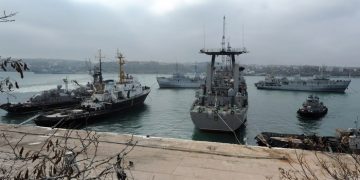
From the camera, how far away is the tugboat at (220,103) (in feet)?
90.3

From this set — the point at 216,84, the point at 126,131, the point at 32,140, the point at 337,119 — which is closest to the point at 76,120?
the point at 126,131

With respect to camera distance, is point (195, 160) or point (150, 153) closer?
point (195, 160)

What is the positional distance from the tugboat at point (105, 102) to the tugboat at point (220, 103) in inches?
420

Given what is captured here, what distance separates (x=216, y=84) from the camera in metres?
35.3

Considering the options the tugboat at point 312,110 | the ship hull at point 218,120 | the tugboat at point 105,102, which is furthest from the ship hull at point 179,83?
the ship hull at point 218,120

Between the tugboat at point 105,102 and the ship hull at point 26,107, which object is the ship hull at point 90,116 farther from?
the ship hull at point 26,107

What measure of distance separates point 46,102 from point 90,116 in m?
12.6

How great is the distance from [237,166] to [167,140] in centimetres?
347

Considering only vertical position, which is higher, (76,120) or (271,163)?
(271,163)

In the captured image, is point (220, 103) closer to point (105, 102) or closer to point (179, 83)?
Answer: point (105, 102)

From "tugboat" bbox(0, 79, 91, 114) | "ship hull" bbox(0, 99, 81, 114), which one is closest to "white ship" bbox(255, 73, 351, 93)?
"tugboat" bbox(0, 79, 91, 114)

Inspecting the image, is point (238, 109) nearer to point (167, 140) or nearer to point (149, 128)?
point (149, 128)

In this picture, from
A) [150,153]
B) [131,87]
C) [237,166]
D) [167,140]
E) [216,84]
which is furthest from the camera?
[131,87]

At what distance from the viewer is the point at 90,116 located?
35.0 metres
